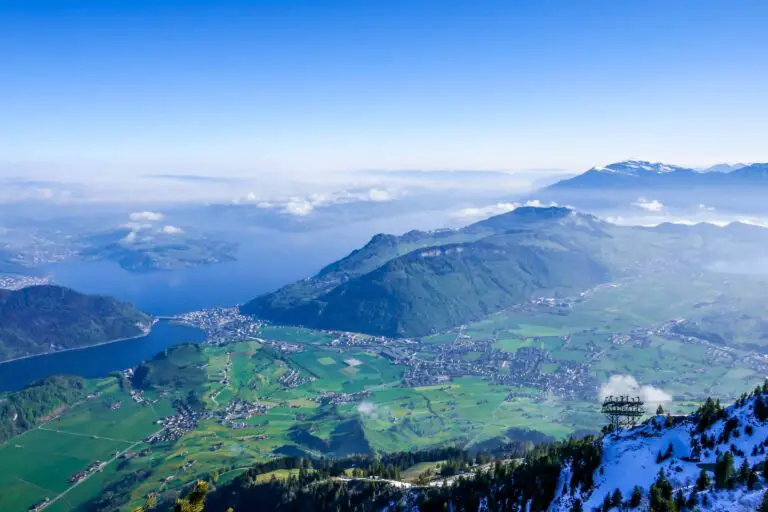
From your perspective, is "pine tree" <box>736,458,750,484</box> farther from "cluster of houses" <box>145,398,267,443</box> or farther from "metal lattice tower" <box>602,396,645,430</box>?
"cluster of houses" <box>145,398,267,443</box>

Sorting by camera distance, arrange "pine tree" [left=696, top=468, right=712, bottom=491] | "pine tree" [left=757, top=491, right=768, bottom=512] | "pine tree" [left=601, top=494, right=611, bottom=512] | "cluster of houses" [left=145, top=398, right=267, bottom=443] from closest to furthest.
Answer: "pine tree" [left=757, top=491, right=768, bottom=512] < "pine tree" [left=696, top=468, right=712, bottom=491] < "pine tree" [left=601, top=494, right=611, bottom=512] < "cluster of houses" [left=145, top=398, right=267, bottom=443]

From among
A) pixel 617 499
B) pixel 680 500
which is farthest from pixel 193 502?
pixel 680 500

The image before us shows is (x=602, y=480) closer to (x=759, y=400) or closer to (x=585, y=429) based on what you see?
(x=759, y=400)

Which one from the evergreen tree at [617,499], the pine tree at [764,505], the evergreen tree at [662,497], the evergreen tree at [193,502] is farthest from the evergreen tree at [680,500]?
the evergreen tree at [193,502]

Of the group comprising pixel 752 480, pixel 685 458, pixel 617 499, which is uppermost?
pixel 752 480

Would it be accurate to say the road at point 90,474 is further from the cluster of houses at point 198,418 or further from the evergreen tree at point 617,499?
the evergreen tree at point 617,499

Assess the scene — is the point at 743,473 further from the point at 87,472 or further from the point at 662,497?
the point at 87,472

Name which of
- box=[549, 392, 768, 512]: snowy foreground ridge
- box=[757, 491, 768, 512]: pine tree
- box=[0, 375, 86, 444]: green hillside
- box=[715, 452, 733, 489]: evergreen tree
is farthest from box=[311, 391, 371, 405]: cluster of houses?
box=[757, 491, 768, 512]: pine tree

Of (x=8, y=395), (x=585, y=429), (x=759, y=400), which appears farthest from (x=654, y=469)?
(x=8, y=395)

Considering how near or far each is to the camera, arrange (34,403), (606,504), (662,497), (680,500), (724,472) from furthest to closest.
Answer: (34,403) → (606,504) → (662,497) → (724,472) → (680,500)
